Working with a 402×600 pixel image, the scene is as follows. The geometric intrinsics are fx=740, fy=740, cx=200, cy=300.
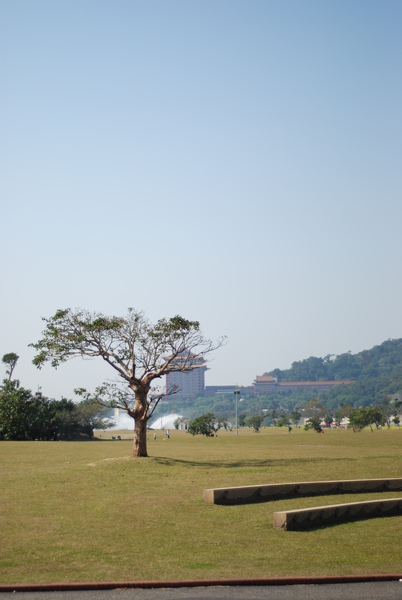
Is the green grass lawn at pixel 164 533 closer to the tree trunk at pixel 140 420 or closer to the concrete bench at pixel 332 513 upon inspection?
the concrete bench at pixel 332 513

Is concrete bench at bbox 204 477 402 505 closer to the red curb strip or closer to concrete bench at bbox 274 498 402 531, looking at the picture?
concrete bench at bbox 274 498 402 531

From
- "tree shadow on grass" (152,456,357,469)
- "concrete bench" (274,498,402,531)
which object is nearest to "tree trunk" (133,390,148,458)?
"tree shadow on grass" (152,456,357,469)

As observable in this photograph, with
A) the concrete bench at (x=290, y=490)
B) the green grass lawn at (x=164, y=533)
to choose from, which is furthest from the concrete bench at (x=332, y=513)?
the concrete bench at (x=290, y=490)

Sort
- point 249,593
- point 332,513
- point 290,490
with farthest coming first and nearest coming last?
point 290,490, point 332,513, point 249,593

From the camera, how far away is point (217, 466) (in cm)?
3606

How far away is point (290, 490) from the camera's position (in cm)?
2484

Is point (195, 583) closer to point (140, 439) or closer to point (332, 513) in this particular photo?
point (332, 513)

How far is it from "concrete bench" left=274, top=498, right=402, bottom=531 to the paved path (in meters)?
4.90

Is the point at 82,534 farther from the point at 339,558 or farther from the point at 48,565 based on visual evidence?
the point at 339,558

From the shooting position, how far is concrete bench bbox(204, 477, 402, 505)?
936 inches

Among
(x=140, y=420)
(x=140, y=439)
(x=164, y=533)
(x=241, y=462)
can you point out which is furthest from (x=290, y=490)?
(x=140, y=439)

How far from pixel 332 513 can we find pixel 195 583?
7028 millimetres

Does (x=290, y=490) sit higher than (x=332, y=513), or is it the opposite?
(x=290, y=490)

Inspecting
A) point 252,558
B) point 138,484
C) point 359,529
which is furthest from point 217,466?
point 252,558
